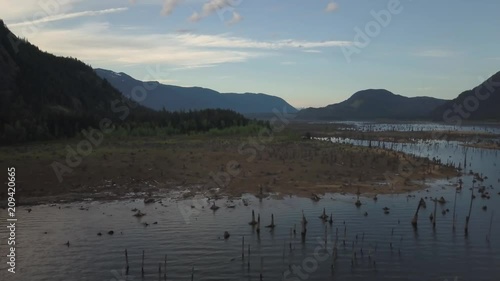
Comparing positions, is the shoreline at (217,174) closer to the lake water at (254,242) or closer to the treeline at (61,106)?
the lake water at (254,242)

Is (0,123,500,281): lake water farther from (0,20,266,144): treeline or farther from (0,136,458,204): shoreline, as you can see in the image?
(0,20,266,144): treeline

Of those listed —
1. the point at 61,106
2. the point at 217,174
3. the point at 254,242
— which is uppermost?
the point at 61,106

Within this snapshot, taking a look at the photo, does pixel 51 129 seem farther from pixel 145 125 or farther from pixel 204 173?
pixel 204 173

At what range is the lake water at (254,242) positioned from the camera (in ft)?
64.7

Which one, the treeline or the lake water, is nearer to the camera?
the lake water

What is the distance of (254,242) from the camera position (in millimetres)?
23594

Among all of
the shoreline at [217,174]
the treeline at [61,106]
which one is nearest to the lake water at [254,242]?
the shoreline at [217,174]

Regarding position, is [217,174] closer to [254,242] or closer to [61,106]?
[254,242]

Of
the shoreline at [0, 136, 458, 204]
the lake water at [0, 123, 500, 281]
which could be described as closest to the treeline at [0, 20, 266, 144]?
the shoreline at [0, 136, 458, 204]

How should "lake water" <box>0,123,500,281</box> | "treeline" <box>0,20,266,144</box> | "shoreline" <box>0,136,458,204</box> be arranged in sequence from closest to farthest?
"lake water" <box>0,123,500,281</box> → "shoreline" <box>0,136,458,204</box> → "treeline" <box>0,20,266,144</box>

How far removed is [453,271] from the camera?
787 inches

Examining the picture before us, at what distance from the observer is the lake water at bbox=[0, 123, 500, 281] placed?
19734mm

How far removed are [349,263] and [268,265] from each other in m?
3.66

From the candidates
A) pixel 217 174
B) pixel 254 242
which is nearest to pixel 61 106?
pixel 217 174
